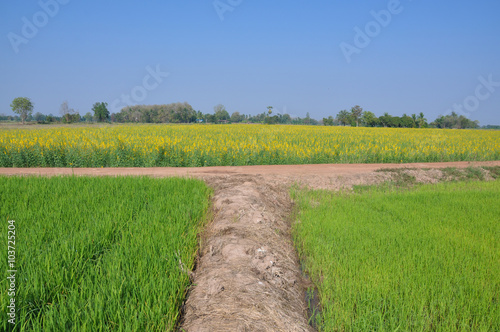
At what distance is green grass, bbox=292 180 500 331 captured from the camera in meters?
3.13

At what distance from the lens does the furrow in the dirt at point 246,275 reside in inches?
111

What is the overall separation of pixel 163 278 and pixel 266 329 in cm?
113

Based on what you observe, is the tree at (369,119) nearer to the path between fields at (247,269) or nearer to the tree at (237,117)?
the tree at (237,117)

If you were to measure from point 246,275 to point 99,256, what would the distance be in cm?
184

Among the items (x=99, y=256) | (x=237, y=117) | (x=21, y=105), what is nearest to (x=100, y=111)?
(x=21, y=105)

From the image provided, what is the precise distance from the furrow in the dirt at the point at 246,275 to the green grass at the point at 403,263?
→ 15.2 inches

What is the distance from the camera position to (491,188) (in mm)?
9664

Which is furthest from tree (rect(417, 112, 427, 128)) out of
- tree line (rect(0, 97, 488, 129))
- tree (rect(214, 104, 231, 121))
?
tree (rect(214, 104, 231, 121))

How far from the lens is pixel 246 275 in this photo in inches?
140

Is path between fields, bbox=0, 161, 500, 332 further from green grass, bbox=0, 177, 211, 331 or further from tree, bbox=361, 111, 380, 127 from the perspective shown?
tree, bbox=361, 111, 380, 127

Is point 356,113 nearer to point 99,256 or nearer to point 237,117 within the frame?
point 237,117

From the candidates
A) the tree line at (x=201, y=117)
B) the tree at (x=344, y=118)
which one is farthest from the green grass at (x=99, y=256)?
the tree at (x=344, y=118)

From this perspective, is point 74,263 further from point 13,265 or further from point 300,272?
point 300,272

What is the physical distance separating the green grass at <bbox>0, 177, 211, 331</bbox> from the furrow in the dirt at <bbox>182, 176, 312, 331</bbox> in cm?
25
